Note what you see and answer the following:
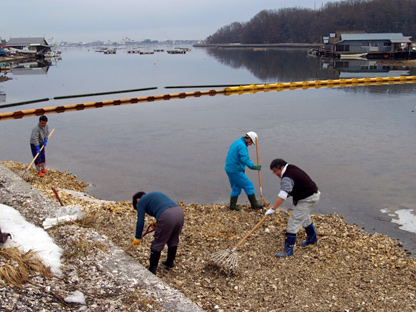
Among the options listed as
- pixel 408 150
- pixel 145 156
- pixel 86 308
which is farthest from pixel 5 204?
pixel 408 150

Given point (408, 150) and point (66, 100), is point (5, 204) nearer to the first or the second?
point (408, 150)

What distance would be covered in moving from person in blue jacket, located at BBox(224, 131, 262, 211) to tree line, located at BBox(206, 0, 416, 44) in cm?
12969

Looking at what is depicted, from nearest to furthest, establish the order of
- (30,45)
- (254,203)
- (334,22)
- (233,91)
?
(254,203)
(233,91)
(30,45)
(334,22)

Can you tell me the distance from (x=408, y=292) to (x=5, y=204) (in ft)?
22.3

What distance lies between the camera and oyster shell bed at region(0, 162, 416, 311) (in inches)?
209

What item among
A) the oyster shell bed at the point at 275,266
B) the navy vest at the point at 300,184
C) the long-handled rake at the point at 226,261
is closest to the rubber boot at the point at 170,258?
the oyster shell bed at the point at 275,266

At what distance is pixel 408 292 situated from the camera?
554cm

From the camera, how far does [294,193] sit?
647 centimetres

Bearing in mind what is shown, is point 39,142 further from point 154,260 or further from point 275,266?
point 275,266

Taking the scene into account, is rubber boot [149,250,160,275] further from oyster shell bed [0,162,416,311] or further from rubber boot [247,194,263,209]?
rubber boot [247,194,263,209]

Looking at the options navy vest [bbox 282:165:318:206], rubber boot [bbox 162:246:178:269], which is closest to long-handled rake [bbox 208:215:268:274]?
rubber boot [bbox 162:246:178:269]

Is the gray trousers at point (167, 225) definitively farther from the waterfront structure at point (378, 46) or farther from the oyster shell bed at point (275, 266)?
the waterfront structure at point (378, 46)

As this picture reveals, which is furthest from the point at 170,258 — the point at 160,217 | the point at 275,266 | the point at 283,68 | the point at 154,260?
the point at 283,68

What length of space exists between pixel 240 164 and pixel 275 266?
2.53 meters
